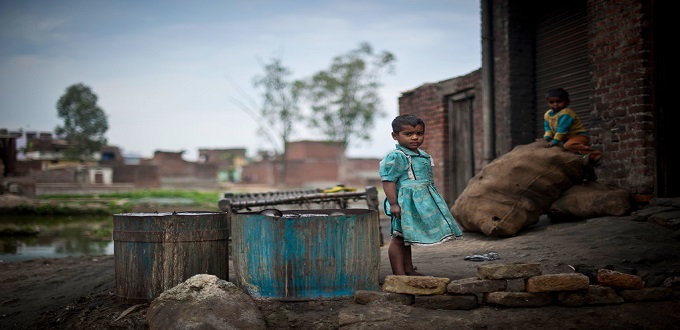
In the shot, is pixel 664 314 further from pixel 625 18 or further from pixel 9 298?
pixel 9 298

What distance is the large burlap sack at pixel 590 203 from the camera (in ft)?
19.7

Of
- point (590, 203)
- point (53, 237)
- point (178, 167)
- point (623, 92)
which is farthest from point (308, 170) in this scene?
point (590, 203)

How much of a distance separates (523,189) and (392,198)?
2481mm

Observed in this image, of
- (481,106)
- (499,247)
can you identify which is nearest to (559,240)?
(499,247)

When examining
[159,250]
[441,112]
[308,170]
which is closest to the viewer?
[159,250]

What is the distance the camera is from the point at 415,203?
173 inches

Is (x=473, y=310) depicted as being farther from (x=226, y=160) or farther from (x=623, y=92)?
(x=226, y=160)

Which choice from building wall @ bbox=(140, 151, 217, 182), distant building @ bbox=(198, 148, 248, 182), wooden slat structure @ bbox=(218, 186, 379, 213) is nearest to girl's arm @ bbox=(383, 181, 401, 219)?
wooden slat structure @ bbox=(218, 186, 379, 213)

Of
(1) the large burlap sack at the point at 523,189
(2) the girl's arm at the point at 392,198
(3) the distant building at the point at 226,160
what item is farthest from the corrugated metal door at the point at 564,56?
(3) the distant building at the point at 226,160

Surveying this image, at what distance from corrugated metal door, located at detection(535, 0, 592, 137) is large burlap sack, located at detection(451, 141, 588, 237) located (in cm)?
135

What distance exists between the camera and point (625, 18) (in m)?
6.41

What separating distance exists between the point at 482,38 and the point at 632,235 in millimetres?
4964

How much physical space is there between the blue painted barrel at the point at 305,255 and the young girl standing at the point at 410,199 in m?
0.41

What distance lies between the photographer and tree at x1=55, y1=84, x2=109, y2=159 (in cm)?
4619
